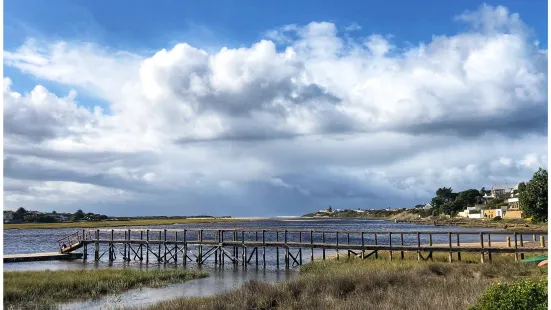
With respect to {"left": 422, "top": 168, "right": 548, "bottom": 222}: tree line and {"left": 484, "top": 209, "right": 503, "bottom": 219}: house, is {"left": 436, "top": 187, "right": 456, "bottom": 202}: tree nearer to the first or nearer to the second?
{"left": 422, "top": 168, "right": 548, "bottom": 222}: tree line

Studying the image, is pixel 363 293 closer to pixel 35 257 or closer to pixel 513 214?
pixel 35 257

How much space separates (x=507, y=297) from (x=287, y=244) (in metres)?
27.6

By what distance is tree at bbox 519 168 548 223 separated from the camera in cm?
4328

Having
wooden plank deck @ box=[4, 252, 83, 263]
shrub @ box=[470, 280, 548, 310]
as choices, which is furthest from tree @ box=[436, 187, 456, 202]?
shrub @ box=[470, 280, 548, 310]

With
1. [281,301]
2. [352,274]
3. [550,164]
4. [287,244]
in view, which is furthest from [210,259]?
[550,164]

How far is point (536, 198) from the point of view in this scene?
43938 mm

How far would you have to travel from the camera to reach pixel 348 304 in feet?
42.1

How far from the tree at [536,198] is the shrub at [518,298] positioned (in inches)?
1559

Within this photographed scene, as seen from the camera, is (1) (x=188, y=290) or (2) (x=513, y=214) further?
(2) (x=513, y=214)

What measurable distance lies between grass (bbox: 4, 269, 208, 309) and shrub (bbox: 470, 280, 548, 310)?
16.1 metres

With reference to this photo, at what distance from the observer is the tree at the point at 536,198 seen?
43.3 metres

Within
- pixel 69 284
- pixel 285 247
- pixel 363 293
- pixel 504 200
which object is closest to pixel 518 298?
pixel 363 293

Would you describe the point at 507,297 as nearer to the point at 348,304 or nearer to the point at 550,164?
the point at 550,164

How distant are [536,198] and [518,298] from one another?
41.0 meters
